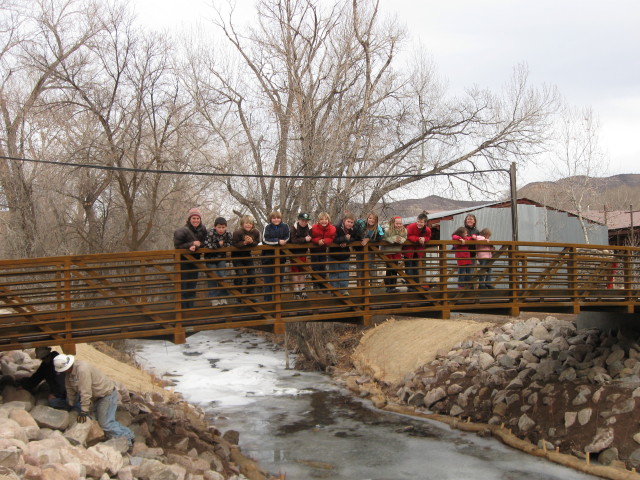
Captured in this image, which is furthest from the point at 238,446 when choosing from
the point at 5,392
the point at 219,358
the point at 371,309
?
the point at 219,358

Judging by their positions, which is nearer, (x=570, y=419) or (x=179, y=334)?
(x=179, y=334)

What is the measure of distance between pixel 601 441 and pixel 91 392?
939 cm

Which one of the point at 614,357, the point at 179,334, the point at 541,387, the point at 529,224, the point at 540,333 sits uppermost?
the point at 529,224

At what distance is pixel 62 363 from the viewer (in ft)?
31.2

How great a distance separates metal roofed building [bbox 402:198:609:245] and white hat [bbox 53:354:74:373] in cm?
1992

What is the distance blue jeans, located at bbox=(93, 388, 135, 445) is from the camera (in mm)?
10008

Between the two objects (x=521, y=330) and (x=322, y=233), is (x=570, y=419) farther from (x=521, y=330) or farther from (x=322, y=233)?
(x=322, y=233)

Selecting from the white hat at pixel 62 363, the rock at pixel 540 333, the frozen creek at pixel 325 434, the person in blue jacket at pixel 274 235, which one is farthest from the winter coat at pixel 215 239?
the rock at pixel 540 333

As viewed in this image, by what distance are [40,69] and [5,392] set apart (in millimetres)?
17055

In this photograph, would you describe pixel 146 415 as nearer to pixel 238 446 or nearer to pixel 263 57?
pixel 238 446

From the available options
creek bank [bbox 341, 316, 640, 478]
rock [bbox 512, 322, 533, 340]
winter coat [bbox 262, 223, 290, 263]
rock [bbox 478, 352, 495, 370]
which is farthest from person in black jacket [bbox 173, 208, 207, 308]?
rock [bbox 512, 322, 533, 340]

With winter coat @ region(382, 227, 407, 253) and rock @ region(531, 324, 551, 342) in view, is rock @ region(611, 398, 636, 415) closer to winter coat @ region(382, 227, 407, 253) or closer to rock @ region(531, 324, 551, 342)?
rock @ region(531, 324, 551, 342)

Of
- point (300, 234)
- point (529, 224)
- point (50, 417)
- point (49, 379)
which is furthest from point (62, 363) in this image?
point (529, 224)

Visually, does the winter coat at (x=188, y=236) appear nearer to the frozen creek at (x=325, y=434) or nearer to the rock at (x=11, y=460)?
the rock at (x=11, y=460)
